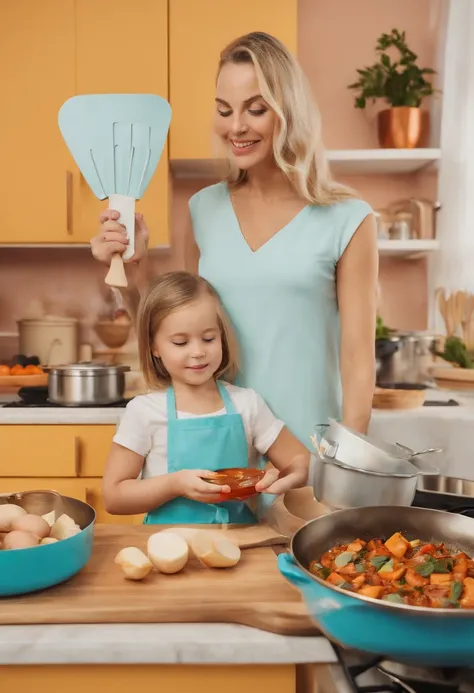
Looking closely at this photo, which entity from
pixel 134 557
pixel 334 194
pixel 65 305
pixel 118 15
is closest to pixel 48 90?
pixel 118 15

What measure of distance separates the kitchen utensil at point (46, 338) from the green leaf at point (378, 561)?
7.18 feet

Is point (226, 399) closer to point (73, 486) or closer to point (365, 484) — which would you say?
point (365, 484)

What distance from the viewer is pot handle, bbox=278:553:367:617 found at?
0.59 metres

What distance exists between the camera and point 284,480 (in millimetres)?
1069

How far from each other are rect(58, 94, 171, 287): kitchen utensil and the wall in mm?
1505

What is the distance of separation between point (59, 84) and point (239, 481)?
6.78 feet

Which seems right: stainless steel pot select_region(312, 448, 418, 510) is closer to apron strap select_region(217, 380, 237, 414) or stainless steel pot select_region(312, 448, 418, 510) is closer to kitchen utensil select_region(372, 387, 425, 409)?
apron strap select_region(217, 380, 237, 414)

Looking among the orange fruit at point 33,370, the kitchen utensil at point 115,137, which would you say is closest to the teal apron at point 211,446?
the kitchen utensil at point 115,137

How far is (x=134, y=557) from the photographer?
2.74 ft

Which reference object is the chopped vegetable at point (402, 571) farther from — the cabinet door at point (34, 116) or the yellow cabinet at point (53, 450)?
the cabinet door at point (34, 116)

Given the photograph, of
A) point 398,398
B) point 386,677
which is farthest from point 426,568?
point 398,398

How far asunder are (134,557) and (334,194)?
929 mm

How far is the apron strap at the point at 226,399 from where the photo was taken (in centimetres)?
137

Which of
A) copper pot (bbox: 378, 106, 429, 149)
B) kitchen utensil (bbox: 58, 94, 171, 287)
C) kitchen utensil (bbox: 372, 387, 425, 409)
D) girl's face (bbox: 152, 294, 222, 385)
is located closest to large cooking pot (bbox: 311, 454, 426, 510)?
girl's face (bbox: 152, 294, 222, 385)
